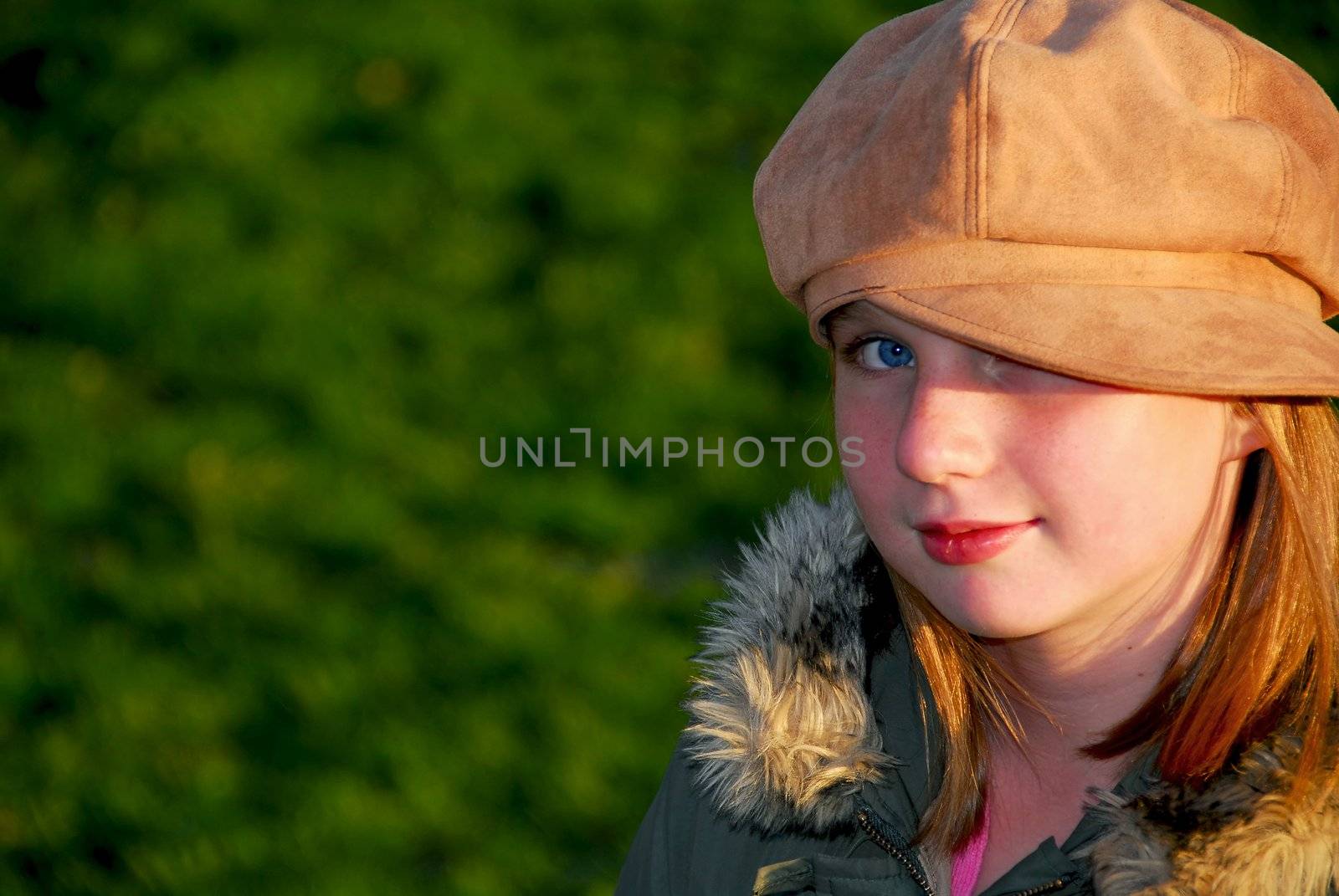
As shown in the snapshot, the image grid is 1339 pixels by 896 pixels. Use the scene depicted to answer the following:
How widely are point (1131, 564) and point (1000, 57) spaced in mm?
499

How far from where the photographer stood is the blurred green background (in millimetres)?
2943

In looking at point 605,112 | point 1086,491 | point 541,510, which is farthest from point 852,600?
point 605,112

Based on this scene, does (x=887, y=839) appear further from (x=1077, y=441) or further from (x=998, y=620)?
(x=1077, y=441)

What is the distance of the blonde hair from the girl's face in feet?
0.15

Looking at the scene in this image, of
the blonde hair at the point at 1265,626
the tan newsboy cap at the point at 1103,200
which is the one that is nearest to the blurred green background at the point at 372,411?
the blonde hair at the point at 1265,626

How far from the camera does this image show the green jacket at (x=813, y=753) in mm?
→ 1549

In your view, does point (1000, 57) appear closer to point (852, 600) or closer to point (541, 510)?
point (852, 600)

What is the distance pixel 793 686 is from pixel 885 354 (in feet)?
1.37

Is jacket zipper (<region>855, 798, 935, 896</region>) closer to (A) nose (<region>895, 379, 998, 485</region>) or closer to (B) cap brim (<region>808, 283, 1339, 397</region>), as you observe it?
(A) nose (<region>895, 379, 998, 485</region>)

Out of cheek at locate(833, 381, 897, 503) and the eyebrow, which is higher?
the eyebrow

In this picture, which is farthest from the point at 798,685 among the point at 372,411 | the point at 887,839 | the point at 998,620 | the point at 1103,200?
the point at 372,411

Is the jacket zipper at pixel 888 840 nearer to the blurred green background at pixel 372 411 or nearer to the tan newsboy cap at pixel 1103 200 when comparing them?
the tan newsboy cap at pixel 1103 200

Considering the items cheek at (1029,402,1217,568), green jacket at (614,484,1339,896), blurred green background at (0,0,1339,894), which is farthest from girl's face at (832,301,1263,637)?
blurred green background at (0,0,1339,894)

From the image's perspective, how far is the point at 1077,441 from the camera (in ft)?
4.32
